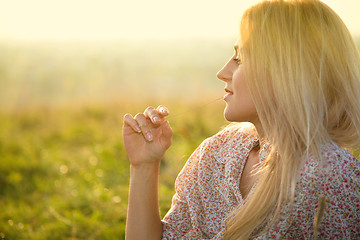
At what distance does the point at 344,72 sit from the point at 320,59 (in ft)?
0.43

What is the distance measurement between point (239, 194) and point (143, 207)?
0.47m

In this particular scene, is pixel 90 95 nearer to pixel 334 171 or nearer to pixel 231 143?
pixel 231 143

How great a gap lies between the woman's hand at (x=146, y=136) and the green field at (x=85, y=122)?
984 millimetres

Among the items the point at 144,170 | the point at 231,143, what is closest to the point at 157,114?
the point at 144,170

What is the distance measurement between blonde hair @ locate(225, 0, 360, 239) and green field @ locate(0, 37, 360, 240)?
1.29 m

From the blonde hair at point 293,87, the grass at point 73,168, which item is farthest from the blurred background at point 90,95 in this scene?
the blonde hair at point 293,87

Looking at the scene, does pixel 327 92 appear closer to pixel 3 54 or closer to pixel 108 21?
pixel 108 21

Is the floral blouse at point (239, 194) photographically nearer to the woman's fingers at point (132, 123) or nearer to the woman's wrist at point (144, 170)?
the woman's wrist at point (144, 170)

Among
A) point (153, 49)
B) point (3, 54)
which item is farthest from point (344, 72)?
point (3, 54)

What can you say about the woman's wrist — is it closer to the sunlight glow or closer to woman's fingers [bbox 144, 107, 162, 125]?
woman's fingers [bbox 144, 107, 162, 125]

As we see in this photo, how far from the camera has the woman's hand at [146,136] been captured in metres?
1.85

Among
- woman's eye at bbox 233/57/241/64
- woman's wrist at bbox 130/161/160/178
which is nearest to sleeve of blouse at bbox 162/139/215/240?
woman's wrist at bbox 130/161/160/178

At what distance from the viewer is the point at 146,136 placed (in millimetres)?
1842

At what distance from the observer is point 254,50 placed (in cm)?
162
